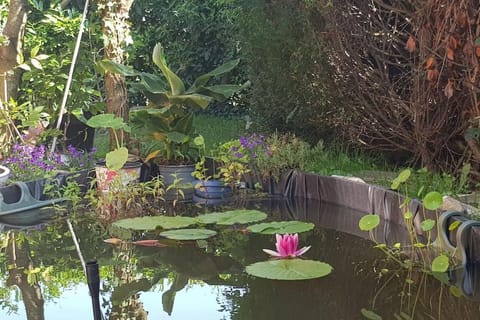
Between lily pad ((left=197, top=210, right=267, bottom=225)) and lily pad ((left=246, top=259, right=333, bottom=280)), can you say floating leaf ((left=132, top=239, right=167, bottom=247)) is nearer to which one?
lily pad ((left=197, top=210, right=267, bottom=225))

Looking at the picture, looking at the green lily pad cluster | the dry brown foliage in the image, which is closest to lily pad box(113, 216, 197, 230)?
the green lily pad cluster

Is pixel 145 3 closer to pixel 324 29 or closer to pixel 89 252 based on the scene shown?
pixel 324 29

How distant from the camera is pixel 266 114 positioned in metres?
7.34

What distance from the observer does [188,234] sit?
4.54 meters

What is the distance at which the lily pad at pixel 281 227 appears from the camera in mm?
4566

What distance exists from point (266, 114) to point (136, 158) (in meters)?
1.83

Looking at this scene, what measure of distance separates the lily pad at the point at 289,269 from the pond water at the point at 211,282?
3cm

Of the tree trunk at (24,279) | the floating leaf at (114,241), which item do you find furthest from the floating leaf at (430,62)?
the tree trunk at (24,279)

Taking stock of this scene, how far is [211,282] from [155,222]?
3.86 ft

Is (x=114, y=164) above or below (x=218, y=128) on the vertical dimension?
above

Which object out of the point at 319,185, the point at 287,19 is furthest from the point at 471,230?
the point at 287,19

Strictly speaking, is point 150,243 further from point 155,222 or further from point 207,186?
point 207,186

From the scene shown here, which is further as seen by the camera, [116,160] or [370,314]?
[116,160]

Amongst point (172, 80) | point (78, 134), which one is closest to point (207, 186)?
point (172, 80)
